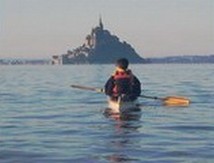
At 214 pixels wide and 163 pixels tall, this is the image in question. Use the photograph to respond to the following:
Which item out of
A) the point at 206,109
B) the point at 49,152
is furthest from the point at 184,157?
the point at 206,109

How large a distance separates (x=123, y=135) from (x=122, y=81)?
20.7ft

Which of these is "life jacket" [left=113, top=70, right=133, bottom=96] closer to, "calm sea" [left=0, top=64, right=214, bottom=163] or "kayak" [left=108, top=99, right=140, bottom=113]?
"kayak" [left=108, top=99, right=140, bottom=113]

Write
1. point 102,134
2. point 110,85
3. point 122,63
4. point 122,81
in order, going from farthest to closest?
1. point 110,85
2. point 122,63
3. point 122,81
4. point 102,134

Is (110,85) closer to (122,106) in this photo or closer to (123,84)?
(123,84)

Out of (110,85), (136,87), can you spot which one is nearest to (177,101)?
(136,87)

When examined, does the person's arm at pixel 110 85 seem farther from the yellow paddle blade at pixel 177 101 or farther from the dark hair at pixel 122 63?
the yellow paddle blade at pixel 177 101

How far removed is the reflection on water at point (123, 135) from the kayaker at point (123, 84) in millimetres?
792

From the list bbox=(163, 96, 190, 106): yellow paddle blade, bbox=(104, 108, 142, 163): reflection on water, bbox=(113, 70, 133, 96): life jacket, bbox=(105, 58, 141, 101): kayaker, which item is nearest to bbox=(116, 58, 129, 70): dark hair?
bbox=(105, 58, 141, 101): kayaker

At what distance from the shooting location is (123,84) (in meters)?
25.8

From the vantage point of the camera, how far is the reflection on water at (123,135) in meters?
16.0

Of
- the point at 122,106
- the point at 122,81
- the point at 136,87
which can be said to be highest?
the point at 122,81

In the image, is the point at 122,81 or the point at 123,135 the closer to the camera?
the point at 123,135

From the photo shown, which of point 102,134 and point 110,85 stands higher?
point 110,85

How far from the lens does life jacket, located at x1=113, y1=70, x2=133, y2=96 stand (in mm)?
25766
